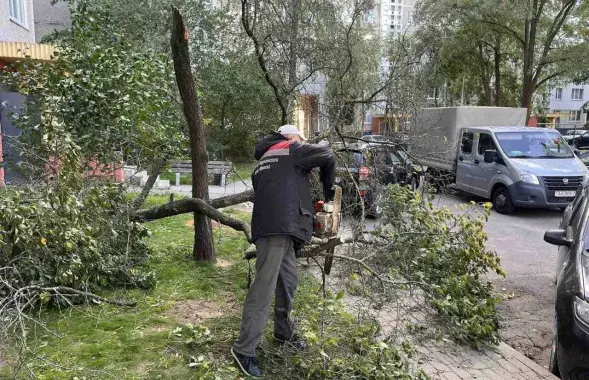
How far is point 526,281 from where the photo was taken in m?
7.05

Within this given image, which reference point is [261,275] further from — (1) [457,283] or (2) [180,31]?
(2) [180,31]

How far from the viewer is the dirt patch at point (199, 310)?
486 cm

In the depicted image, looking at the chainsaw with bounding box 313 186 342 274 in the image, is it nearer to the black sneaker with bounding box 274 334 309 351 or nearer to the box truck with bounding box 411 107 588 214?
the black sneaker with bounding box 274 334 309 351

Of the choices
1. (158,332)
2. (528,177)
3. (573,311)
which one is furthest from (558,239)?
(528,177)

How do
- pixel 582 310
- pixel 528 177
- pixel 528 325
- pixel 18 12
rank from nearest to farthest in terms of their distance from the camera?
pixel 582 310 → pixel 528 325 → pixel 528 177 → pixel 18 12

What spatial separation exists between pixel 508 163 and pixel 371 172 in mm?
5663

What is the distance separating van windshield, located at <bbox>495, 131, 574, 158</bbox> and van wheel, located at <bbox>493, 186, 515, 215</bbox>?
2.86ft

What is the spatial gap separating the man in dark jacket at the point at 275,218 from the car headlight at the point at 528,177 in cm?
901

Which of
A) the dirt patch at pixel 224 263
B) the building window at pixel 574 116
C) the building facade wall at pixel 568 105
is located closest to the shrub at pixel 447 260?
the dirt patch at pixel 224 263

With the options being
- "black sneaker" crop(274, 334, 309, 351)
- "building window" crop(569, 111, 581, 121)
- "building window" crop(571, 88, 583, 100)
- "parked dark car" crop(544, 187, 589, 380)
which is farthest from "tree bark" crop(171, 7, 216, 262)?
"building window" crop(571, 88, 583, 100)

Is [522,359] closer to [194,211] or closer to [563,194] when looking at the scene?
[194,211]

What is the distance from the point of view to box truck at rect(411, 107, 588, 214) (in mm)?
11344

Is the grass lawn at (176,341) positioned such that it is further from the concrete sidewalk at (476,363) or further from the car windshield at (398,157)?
the car windshield at (398,157)

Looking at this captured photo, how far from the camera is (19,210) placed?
13.3 feet
